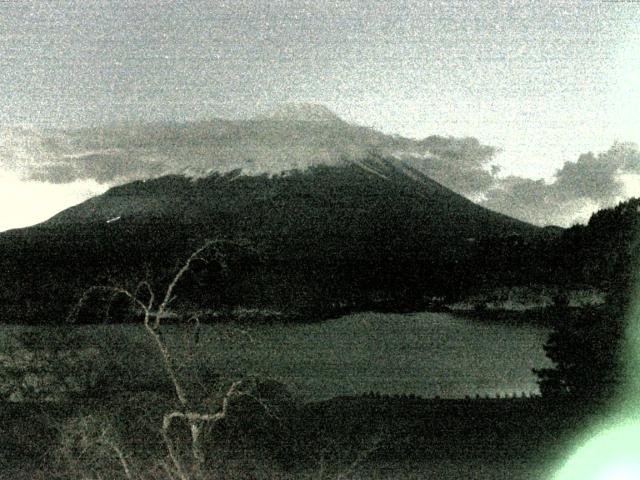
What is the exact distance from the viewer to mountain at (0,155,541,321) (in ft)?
104

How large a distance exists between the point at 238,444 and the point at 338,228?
58.3m

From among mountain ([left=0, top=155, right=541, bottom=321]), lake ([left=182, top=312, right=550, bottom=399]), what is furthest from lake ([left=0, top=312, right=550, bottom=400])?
mountain ([left=0, top=155, right=541, bottom=321])

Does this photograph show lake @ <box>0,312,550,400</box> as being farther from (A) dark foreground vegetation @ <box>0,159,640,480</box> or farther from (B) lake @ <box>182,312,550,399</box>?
(A) dark foreground vegetation @ <box>0,159,640,480</box>

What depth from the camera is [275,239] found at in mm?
62250

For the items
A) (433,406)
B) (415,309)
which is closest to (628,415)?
(433,406)

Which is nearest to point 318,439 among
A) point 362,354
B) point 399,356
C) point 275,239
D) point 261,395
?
point 261,395

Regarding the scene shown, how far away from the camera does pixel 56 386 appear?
1525 cm

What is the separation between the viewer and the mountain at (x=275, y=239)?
31.8m

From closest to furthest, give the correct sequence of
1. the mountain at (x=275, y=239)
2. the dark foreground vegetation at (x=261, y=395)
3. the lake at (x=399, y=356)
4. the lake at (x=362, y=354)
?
the dark foreground vegetation at (x=261, y=395) < the lake at (x=362, y=354) < the lake at (x=399, y=356) < the mountain at (x=275, y=239)

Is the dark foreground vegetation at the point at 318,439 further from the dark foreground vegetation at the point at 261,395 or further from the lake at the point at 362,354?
the lake at the point at 362,354

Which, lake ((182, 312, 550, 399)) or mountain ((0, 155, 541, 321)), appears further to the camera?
mountain ((0, 155, 541, 321))

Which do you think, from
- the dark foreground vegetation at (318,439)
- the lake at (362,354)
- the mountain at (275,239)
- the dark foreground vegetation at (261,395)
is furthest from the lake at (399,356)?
the dark foreground vegetation at (318,439)

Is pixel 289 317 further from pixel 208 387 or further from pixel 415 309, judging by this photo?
pixel 208 387

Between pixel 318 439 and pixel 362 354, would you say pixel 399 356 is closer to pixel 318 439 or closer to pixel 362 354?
pixel 362 354
